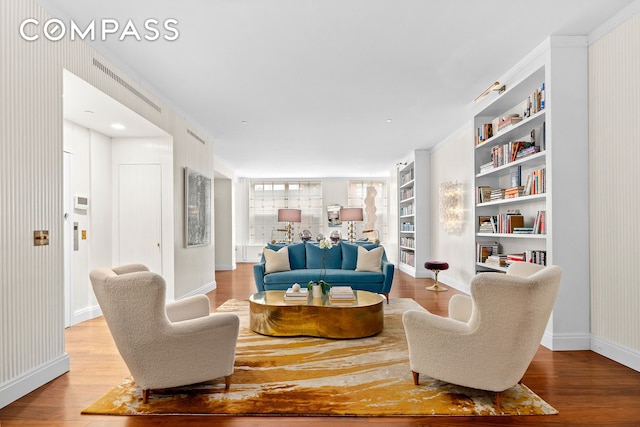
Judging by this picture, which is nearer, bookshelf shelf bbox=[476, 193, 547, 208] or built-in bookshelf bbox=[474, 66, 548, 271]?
bookshelf shelf bbox=[476, 193, 547, 208]

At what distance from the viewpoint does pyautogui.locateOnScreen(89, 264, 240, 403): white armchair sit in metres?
2.36

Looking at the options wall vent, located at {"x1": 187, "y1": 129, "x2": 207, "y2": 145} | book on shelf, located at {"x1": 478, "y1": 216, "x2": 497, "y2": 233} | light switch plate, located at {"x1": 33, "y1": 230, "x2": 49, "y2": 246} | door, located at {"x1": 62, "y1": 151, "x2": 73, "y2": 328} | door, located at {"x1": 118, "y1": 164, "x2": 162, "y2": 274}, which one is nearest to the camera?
light switch plate, located at {"x1": 33, "y1": 230, "x2": 49, "y2": 246}

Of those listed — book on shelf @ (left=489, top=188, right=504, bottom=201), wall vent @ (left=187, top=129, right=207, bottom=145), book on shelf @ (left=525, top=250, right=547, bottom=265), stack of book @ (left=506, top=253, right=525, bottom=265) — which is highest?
wall vent @ (left=187, top=129, right=207, bottom=145)

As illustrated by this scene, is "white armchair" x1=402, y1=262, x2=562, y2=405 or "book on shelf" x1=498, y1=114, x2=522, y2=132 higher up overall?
"book on shelf" x1=498, y1=114, x2=522, y2=132

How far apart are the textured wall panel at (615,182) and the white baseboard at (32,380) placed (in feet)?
14.9

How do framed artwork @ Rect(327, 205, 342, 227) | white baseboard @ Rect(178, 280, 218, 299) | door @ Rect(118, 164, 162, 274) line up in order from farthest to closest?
framed artwork @ Rect(327, 205, 342, 227) < white baseboard @ Rect(178, 280, 218, 299) < door @ Rect(118, 164, 162, 274)

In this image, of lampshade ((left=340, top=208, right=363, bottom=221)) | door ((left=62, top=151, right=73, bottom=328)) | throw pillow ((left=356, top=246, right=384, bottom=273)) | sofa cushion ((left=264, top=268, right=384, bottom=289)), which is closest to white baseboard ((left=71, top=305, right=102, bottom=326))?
door ((left=62, top=151, right=73, bottom=328))

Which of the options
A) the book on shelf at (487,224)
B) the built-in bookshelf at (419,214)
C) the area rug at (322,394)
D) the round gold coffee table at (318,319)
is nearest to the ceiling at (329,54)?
the book on shelf at (487,224)

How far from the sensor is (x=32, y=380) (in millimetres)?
2775

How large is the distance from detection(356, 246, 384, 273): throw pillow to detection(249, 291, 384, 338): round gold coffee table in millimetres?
1847

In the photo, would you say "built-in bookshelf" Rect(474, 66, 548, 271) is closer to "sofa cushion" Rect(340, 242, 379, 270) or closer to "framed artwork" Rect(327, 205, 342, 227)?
"sofa cushion" Rect(340, 242, 379, 270)

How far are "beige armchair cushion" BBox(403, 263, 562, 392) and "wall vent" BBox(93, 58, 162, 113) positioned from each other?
11.6 feet

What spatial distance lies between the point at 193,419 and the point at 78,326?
10.1 feet

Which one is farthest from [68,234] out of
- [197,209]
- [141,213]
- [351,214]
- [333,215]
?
[333,215]
